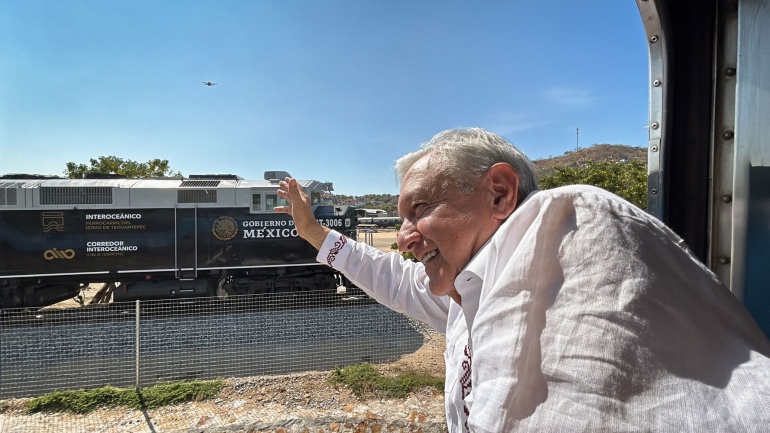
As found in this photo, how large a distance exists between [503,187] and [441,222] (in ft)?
0.65

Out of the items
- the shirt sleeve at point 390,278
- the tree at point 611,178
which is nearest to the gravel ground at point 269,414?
the shirt sleeve at point 390,278

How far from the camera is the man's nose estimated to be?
1.30 meters

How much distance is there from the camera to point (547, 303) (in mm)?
714

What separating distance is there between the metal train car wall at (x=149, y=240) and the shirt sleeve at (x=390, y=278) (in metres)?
9.87

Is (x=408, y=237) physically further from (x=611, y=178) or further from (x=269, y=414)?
(x=611, y=178)

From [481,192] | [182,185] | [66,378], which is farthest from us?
[182,185]

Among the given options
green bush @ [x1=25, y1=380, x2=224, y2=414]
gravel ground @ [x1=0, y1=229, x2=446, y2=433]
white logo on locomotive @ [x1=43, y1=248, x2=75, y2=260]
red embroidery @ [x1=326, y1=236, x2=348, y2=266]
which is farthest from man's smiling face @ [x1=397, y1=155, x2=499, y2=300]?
white logo on locomotive @ [x1=43, y1=248, x2=75, y2=260]

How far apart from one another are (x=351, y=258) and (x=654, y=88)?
1541 mm

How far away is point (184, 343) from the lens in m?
8.13

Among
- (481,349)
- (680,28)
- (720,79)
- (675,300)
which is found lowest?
(481,349)

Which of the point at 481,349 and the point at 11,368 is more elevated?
the point at 481,349

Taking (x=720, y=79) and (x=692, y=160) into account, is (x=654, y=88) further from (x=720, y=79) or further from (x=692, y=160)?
(x=692, y=160)

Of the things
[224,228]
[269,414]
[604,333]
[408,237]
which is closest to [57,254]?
[224,228]

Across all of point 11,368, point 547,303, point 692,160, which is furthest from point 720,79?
point 11,368
